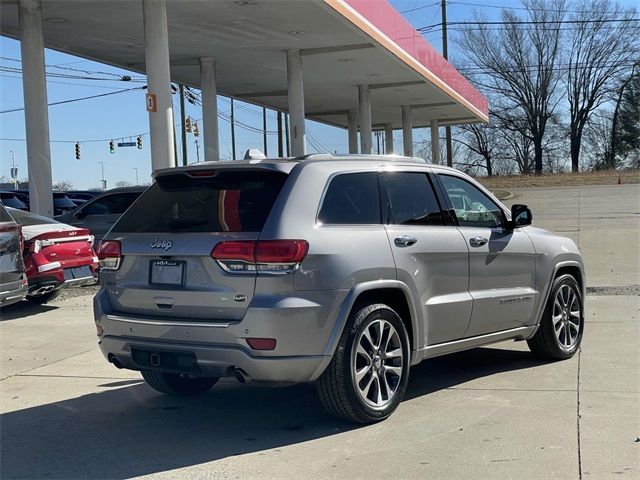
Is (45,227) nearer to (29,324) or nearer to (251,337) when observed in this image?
(29,324)

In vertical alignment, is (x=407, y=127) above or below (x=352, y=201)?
above

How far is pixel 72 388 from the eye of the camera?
20.7 ft

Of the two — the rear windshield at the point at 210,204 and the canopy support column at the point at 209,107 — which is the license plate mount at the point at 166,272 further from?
the canopy support column at the point at 209,107

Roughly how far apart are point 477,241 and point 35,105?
11782mm

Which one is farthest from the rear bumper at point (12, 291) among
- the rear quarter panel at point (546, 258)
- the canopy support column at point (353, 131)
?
the canopy support column at point (353, 131)

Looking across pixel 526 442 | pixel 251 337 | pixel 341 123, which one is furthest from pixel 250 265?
pixel 341 123

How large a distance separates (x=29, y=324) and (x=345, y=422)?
231 inches

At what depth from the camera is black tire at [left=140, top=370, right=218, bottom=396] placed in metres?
5.83

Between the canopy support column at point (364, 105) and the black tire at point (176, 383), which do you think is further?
the canopy support column at point (364, 105)

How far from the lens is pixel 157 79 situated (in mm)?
14555

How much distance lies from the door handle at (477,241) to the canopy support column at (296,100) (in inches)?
556

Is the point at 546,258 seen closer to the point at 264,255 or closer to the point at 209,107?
the point at 264,255

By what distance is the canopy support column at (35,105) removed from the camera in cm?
1467

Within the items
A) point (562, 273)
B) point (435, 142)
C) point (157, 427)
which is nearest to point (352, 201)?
point (157, 427)
